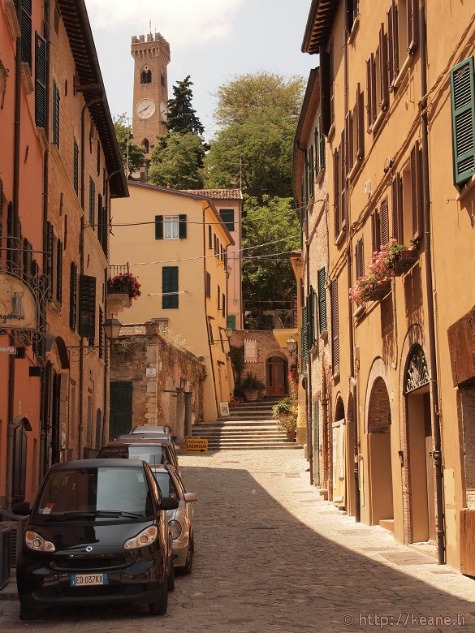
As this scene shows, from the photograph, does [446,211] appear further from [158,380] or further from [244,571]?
[158,380]

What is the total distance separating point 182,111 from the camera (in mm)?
85438

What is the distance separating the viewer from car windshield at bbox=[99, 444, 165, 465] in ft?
66.6

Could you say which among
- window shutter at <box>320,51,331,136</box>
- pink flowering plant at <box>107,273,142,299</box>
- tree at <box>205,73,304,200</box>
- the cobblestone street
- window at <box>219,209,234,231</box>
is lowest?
the cobblestone street

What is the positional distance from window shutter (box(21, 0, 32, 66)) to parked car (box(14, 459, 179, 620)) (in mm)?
8771

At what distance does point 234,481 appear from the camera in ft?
96.5

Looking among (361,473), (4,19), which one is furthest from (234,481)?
(4,19)

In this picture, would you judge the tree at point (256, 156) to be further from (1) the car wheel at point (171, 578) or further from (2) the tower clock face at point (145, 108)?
(1) the car wheel at point (171, 578)

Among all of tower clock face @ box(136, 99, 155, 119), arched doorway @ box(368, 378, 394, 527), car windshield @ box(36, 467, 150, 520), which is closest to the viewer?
car windshield @ box(36, 467, 150, 520)

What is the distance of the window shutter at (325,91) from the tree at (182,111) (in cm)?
6019

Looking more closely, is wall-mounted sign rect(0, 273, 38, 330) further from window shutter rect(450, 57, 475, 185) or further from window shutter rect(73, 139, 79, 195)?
window shutter rect(73, 139, 79, 195)

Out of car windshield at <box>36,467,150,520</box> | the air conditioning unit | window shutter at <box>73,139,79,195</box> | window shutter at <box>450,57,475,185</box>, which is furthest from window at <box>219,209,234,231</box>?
the air conditioning unit

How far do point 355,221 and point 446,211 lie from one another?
785 centimetres

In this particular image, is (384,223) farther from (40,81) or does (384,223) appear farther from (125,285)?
(125,285)

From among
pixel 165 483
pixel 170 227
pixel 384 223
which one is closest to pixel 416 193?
pixel 384 223
